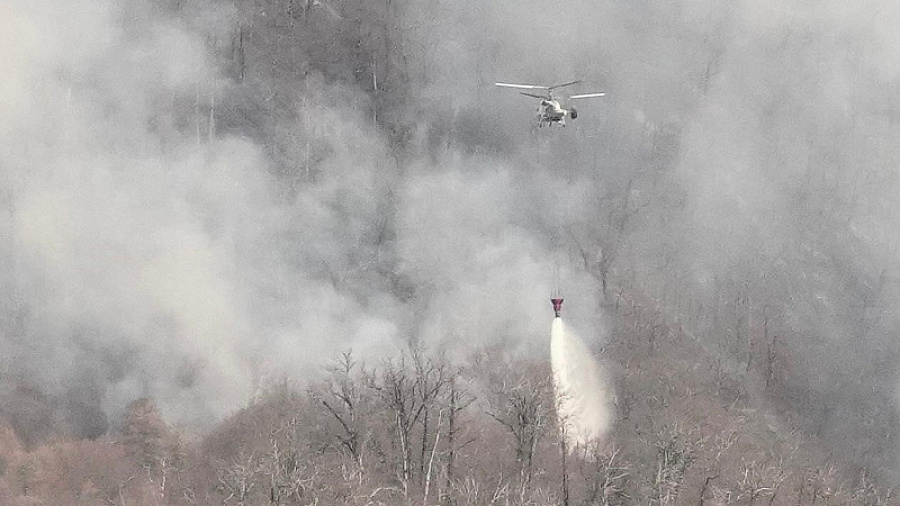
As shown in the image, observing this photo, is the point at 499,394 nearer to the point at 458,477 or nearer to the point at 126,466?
the point at 458,477

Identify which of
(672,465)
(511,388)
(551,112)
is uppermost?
(551,112)

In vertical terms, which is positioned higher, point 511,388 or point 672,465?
point 511,388

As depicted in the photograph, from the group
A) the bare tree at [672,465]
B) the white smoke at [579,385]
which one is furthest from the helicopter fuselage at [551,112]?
the white smoke at [579,385]

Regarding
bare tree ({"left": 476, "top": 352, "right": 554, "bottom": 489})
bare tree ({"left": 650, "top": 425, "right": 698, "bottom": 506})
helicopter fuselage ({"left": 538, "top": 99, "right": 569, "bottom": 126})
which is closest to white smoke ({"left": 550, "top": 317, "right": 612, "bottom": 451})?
bare tree ({"left": 476, "top": 352, "right": 554, "bottom": 489})

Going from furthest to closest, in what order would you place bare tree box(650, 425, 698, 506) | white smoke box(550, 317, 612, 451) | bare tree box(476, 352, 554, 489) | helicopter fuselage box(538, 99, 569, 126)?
white smoke box(550, 317, 612, 451) < bare tree box(476, 352, 554, 489) < helicopter fuselage box(538, 99, 569, 126) < bare tree box(650, 425, 698, 506)

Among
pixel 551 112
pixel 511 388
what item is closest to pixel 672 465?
pixel 511 388

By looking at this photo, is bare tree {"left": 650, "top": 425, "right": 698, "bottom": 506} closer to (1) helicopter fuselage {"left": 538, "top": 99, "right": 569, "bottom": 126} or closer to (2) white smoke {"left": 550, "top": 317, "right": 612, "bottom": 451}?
(1) helicopter fuselage {"left": 538, "top": 99, "right": 569, "bottom": 126}

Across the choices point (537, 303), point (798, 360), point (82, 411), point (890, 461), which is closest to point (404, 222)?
point (537, 303)

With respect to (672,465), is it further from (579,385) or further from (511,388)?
(579,385)
